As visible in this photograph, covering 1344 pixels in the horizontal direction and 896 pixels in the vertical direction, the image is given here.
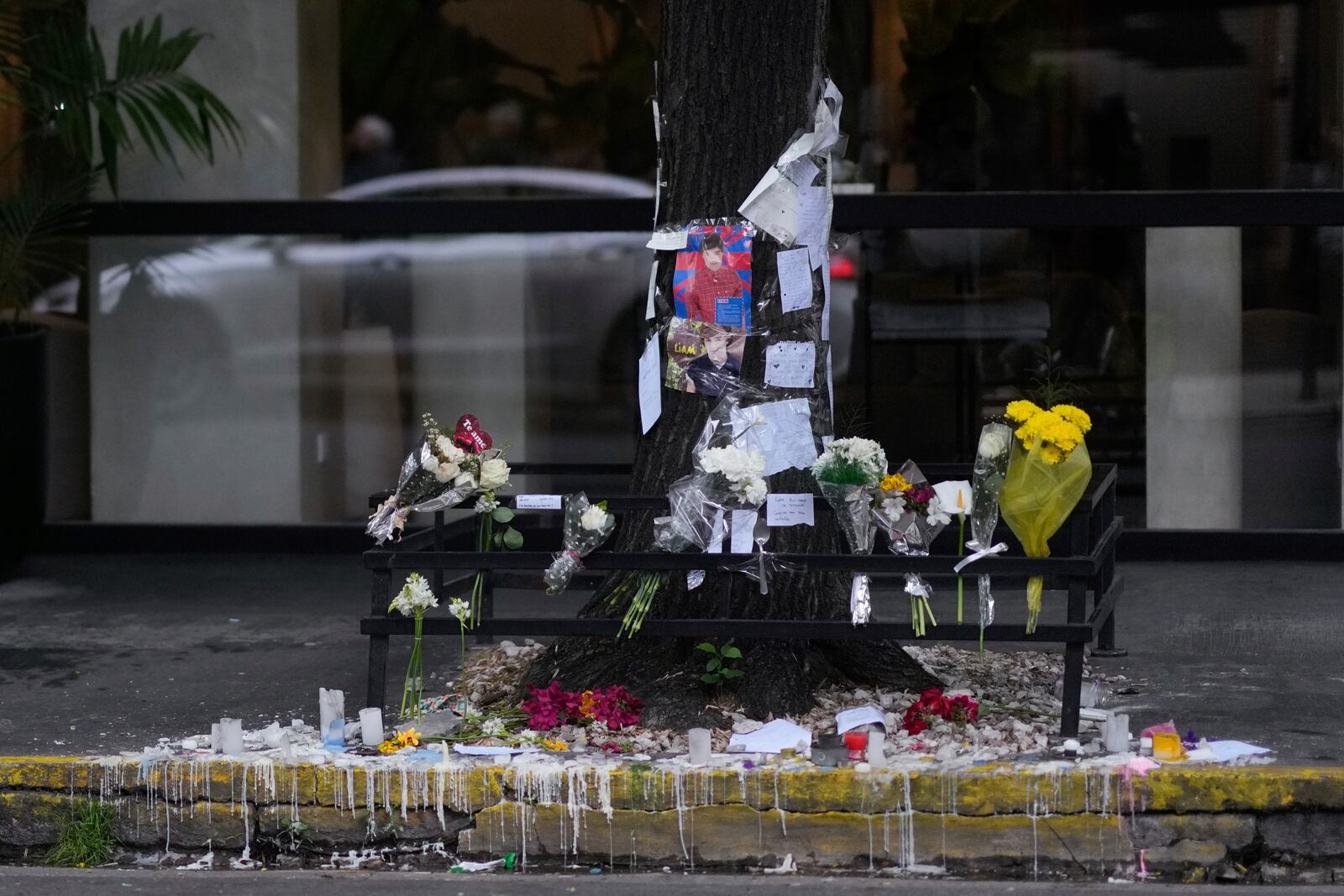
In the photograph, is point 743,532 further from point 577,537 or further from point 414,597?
point 414,597

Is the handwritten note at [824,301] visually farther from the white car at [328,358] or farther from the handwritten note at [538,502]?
the white car at [328,358]

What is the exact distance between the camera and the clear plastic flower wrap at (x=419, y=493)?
5.95 meters

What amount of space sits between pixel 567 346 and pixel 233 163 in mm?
2178

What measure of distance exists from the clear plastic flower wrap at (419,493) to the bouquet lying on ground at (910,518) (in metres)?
1.40

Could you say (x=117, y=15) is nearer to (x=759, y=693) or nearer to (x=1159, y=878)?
(x=759, y=693)

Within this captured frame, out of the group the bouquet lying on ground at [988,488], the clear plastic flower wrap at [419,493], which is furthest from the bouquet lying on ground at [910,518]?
the clear plastic flower wrap at [419,493]

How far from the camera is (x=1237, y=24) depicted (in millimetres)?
9375

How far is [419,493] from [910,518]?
1685 mm

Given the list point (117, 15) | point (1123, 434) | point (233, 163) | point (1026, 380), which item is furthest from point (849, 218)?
point (117, 15)

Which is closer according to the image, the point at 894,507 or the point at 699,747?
the point at 699,747

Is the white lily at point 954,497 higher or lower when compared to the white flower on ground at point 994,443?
lower

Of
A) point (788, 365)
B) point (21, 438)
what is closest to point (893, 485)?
point (788, 365)

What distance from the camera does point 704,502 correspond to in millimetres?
5844

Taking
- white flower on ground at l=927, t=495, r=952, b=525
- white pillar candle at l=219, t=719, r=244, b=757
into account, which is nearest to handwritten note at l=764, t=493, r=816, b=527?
white flower on ground at l=927, t=495, r=952, b=525
